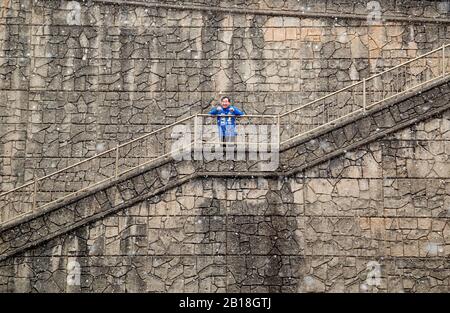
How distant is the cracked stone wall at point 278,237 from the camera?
1314 cm

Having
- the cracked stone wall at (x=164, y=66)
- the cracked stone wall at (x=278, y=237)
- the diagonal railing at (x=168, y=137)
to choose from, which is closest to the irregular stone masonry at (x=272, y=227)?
the cracked stone wall at (x=278, y=237)

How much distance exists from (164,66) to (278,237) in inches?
191

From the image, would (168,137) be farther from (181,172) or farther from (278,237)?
(278,237)

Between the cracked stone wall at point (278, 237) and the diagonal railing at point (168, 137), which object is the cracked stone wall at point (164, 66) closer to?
the diagonal railing at point (168, 137)

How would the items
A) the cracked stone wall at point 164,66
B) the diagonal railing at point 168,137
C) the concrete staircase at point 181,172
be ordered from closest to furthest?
the concrete staircase at point 181,172
the diagonal railing at point 168,137
the cracked stone wall at point 164,66

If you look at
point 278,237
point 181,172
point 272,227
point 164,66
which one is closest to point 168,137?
point 164,66

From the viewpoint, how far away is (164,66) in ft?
53.4

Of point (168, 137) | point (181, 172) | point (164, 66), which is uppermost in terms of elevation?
point (164, 66)

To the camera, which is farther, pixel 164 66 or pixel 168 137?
pixel 164 66

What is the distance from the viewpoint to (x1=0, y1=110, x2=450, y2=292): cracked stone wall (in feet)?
43.1

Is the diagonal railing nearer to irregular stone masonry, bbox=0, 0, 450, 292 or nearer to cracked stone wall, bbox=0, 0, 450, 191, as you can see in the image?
cracked stone wall, bbox=0, 0, 450, 191

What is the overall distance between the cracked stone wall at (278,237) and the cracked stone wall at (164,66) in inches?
123

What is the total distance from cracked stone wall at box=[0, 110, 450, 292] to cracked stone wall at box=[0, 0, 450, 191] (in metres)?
3.11
